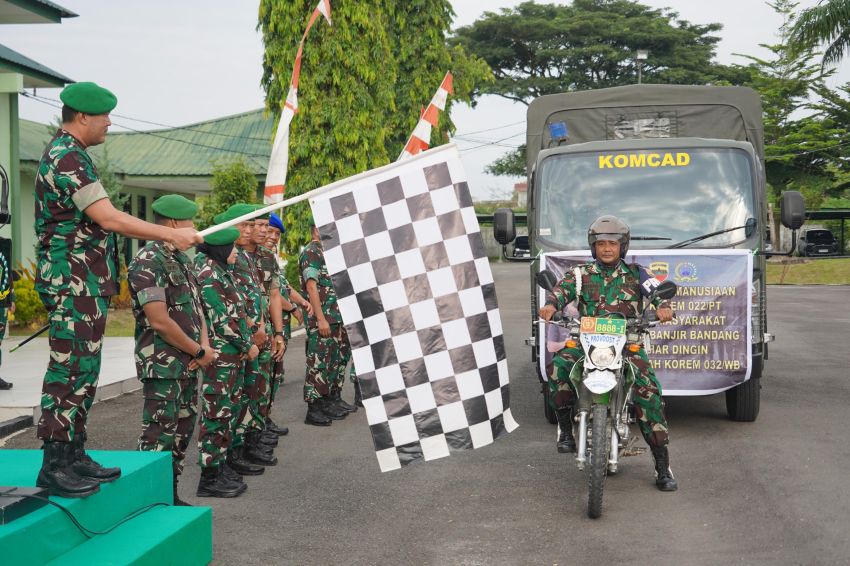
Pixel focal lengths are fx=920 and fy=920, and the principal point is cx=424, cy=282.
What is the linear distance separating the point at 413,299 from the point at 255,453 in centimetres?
291

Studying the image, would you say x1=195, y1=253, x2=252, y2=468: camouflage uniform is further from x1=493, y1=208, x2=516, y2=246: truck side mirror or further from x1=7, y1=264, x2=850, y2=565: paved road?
x1=493, y1=208, x2=516, y2=246: truck side mirror

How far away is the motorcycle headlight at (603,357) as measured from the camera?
5.75 m

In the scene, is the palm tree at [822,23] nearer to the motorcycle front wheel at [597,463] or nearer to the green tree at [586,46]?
the green tree at [586,46]

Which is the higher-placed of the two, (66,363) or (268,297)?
(268,297)

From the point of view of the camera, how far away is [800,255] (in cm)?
3931

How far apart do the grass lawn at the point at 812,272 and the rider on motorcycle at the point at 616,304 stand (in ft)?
91.3

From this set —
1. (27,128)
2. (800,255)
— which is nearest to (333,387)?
(27,128)

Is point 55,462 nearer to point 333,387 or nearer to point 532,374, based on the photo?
point 333,387

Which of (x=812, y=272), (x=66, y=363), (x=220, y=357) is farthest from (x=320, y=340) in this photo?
(x=812, y=272)

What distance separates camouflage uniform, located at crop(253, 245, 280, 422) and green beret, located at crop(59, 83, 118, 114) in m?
2.73

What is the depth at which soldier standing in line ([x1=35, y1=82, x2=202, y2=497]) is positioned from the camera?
4160 mm

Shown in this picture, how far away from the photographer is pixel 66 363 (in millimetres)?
4207

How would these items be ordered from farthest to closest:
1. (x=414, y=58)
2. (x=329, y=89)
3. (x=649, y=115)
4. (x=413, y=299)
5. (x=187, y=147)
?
(x=187, y=147)
(x=414, y=58)
(x=329, y=89)
(x=649, y=115)
(x=413, y=299)

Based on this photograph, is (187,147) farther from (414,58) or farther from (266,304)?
(266,304)
